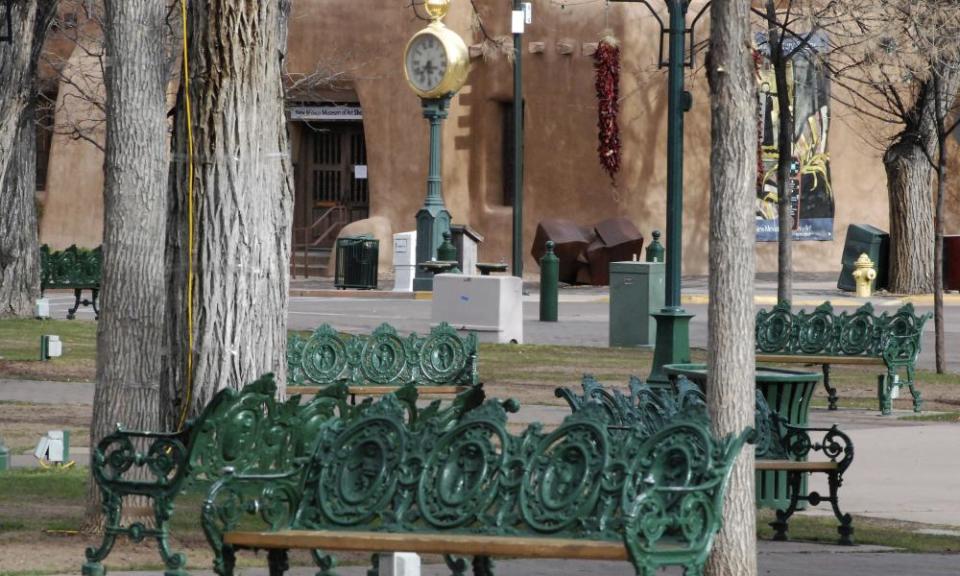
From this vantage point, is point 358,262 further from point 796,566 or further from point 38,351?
point 796,566

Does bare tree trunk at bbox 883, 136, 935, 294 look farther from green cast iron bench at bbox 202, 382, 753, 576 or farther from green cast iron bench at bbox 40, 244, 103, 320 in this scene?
green cast iron bench at bbox 202, 382, 753, 576

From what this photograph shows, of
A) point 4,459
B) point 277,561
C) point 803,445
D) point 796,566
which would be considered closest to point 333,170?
point 4,459

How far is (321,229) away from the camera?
44.8 meters

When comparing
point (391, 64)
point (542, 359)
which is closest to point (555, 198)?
point (391, 64)

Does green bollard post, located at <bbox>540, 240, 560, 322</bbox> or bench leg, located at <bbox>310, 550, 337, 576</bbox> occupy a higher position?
green bollard post, located at <bbox>540, 240, 560, 322</bbox>

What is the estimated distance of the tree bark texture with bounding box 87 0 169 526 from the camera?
941cm

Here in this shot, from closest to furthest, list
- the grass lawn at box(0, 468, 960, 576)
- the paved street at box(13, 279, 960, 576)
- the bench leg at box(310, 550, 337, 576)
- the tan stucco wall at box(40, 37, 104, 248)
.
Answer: the bench leg at box(310, 550, 337, 576), the grass lawn at box(0, 468, 960, 576), the paved street at box(13, 279, 960, 576), the tan stucco wall at box(40, 37, 104, 248)

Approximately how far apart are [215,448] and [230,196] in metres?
1.65

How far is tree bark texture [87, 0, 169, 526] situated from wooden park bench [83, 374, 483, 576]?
6.08 ft

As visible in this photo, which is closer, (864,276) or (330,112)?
(864,276)

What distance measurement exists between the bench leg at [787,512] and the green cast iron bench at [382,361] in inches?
164

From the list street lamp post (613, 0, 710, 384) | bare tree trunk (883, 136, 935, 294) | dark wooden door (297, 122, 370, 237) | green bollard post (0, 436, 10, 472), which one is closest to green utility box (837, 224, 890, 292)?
bare tree trunk (883, 136, 935, 294)

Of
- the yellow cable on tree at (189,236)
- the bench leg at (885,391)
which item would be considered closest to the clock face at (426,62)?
the bench leg at (885,391)

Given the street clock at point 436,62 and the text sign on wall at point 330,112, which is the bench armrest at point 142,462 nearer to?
the street clock at point 436,62
